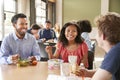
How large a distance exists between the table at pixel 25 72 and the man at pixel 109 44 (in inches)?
25.8

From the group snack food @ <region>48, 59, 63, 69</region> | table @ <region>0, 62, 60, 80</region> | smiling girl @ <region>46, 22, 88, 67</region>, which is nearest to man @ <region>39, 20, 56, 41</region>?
smiling girl @ <region>46, 22, 88, 67</region>

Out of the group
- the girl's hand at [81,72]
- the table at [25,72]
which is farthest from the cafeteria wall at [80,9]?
the girl's hand at [81,72]

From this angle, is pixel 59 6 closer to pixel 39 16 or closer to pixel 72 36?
pixel 39 16

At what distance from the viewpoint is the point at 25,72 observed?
1.96 metres

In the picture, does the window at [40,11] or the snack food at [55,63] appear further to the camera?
the window at [40,11]

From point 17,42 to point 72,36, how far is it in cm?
67

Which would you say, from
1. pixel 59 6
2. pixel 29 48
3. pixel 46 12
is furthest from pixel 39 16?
pixel 29 48

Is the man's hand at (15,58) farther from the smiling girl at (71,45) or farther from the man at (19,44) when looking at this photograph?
the smiling girl at (71,45)

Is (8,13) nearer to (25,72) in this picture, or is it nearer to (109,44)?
(25,72)

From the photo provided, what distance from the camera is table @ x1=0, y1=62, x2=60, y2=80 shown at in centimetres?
178

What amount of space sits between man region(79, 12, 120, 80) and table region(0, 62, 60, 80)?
25.8 inches

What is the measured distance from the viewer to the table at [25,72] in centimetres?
178

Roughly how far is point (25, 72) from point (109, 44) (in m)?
0.93

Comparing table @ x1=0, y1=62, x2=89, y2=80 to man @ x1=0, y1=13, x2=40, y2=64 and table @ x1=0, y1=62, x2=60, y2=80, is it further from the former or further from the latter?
man @ x1=0, y1=13, x2=40, y2=64
